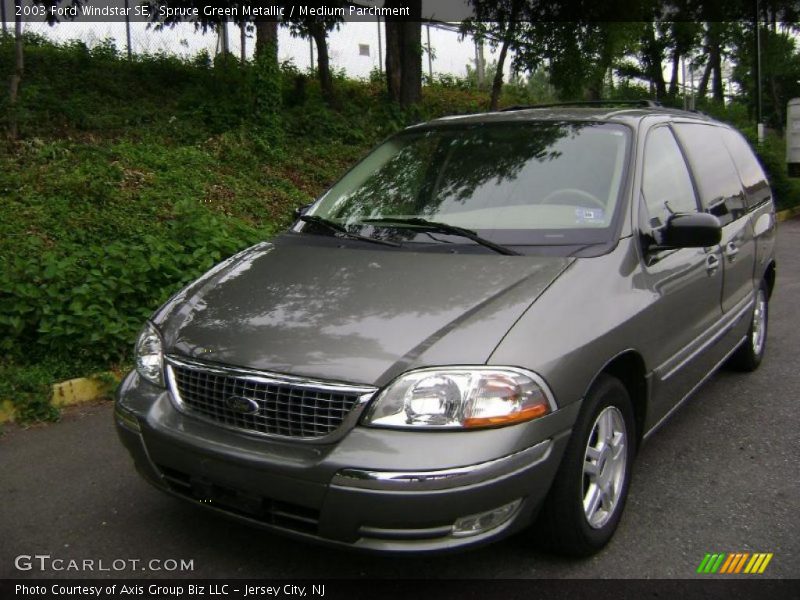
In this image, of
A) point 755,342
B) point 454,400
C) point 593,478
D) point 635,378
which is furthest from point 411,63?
point 454,400

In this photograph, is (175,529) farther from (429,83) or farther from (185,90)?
(429,83)

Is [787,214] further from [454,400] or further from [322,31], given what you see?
[454,400]

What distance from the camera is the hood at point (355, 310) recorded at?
2670 millimetres

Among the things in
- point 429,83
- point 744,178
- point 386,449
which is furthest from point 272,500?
point 429,83

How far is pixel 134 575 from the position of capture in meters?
3.05

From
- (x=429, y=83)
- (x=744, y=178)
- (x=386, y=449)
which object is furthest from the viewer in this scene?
(x=429, y=83)

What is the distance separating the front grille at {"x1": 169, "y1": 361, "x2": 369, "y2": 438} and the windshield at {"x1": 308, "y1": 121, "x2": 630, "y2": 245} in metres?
1.14

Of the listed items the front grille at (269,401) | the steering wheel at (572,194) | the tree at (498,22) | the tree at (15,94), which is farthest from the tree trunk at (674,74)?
the front grille at (269,401)

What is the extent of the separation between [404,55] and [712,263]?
10.7 metres

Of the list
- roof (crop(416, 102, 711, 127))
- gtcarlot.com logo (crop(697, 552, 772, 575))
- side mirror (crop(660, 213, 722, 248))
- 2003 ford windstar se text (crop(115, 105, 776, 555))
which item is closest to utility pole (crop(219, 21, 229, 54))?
roof (crop(416, 102, 711, 127))

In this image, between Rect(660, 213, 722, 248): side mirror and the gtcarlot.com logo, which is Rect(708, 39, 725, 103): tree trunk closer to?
Rect(660, 213, 722, 248): side mirror

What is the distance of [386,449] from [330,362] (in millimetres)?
358

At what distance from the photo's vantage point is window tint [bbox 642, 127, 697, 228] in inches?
146

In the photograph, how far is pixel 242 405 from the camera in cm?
272
